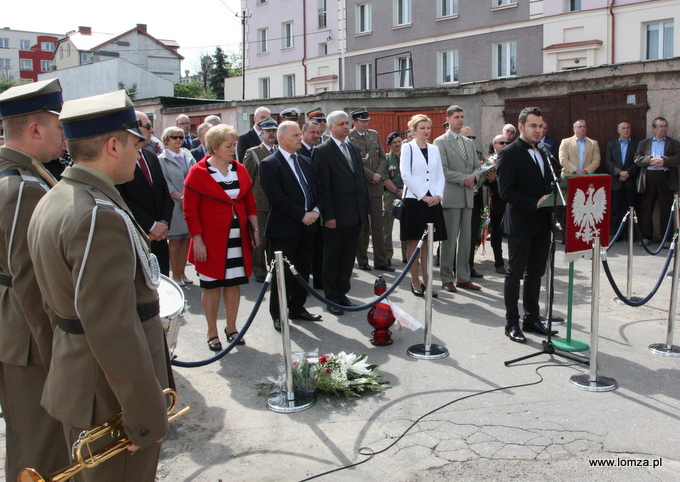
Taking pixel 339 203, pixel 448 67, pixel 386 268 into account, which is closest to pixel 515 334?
pixel 339 203

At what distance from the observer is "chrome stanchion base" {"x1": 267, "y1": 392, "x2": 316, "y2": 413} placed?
4.57 m

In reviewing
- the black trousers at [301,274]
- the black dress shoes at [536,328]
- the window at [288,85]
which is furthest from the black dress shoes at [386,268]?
the window at [288,85]

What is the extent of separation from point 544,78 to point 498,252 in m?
5.71

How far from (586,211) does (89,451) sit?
4371mm

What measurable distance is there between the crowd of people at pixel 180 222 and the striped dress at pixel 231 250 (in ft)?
0.04

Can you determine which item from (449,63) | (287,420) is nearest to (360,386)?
(287,420)

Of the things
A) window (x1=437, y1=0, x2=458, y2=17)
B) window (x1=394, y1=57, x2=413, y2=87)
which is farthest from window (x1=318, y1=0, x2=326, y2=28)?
window (x1=437, y1=0, x2=458, y2=17)

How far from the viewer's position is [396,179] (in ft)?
32.3

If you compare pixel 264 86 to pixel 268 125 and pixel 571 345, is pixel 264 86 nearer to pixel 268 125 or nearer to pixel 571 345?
pixel 268 125

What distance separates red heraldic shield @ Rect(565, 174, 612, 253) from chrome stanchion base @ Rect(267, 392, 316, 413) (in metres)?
2.45

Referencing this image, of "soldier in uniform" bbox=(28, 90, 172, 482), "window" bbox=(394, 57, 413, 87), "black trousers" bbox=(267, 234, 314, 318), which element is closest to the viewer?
"soldier in uniform" bbox=(28, 90, 172, 482)

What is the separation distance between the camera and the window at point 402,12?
31.8m

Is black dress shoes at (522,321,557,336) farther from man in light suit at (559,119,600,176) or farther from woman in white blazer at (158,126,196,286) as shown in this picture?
man in light suit at (559,119,600,176)

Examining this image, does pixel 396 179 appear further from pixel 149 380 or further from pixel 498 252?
pixel 149 380
